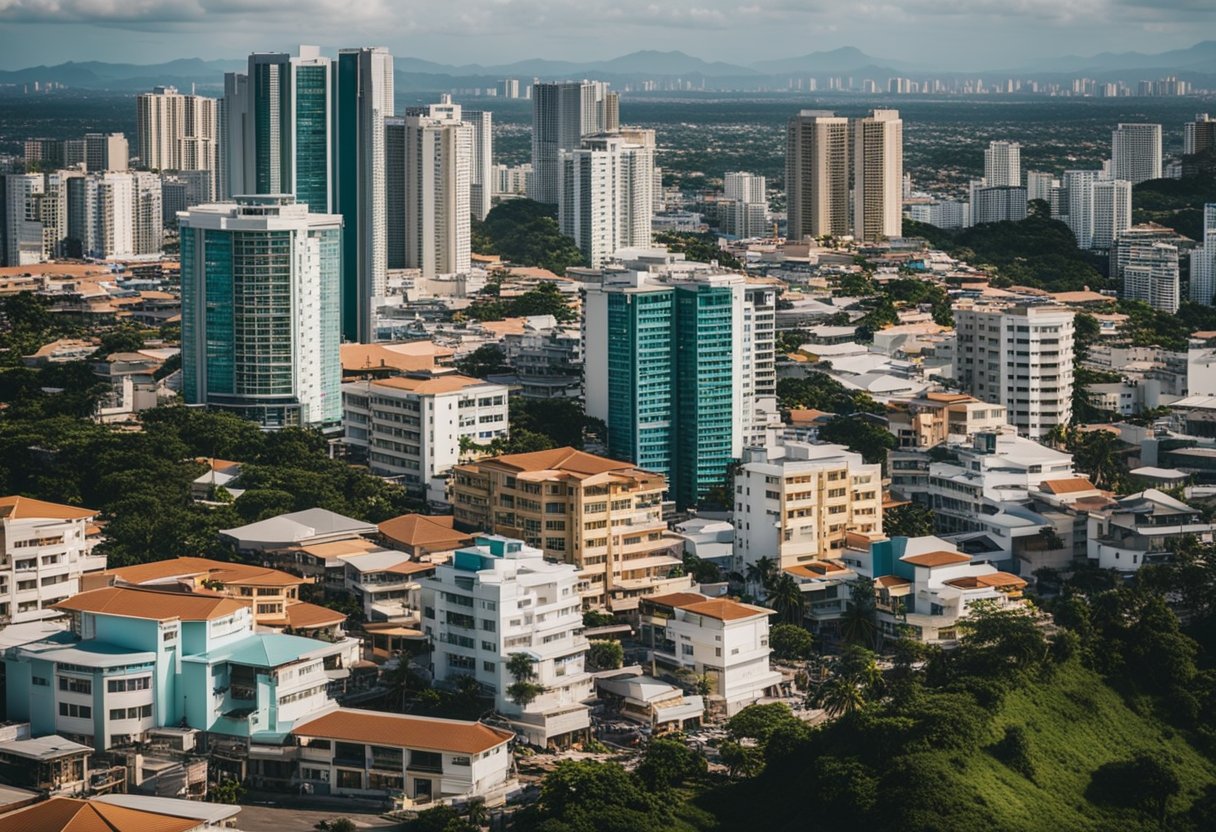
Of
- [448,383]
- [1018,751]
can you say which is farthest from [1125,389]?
[1018,751]

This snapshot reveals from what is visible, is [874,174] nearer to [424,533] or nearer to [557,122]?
[557,122]

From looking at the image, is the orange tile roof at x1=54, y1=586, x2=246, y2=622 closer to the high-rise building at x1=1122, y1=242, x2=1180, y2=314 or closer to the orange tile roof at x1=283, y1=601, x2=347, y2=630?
the orange tile roof at x1=283, y1=601, x2=347, y2=630

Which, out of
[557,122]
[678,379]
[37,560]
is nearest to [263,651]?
[37,560]

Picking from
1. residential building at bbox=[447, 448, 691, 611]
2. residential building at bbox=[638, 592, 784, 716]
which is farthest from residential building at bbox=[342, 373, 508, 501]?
residential building at bbox=[638, 592, 784, 716]

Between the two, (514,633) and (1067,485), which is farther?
(1067,485)

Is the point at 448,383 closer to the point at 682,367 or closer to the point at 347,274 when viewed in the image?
the point at 682,367

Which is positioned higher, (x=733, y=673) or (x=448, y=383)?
(x=448, y=383)

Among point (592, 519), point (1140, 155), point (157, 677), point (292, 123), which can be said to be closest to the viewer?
point (157, 677)
